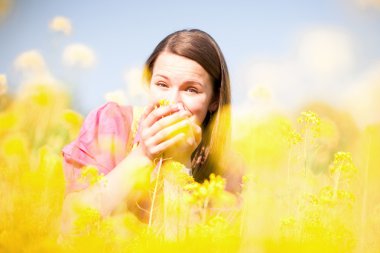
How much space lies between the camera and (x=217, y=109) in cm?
277

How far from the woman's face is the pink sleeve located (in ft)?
1.00

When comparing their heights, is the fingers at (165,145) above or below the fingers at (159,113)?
below

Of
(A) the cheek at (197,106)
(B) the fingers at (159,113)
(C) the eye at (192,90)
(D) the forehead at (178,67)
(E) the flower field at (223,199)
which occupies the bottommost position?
(E) the flower field at (223,199)

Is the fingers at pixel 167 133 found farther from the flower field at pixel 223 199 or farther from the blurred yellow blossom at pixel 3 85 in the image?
the blurred yellow blossom at pixel 3 85

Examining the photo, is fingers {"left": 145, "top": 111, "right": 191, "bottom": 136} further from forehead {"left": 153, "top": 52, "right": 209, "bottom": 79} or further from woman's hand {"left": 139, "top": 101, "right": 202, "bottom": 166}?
forehead {"left": 153, "top": 52, "right": 209, "bottom": 79}

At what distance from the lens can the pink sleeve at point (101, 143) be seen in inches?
91.0

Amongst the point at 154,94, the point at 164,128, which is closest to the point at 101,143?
the point at 154,94

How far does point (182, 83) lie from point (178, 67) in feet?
0.38

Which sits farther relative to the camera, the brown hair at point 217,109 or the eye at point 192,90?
the brown hair at point 217,109

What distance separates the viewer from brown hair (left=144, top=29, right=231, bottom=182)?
2.60 metres

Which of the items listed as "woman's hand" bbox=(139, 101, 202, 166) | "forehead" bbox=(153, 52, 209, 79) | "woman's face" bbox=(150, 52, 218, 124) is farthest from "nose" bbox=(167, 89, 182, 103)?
"woman's hand" bbox=(139, 101, 202, 166)

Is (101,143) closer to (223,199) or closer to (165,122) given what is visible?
(165,122)

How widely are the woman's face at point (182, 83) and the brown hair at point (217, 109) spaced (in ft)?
0.36

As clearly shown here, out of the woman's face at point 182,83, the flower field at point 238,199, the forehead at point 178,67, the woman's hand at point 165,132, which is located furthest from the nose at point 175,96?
the flower field at point 238,199
